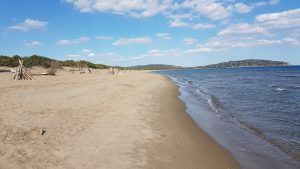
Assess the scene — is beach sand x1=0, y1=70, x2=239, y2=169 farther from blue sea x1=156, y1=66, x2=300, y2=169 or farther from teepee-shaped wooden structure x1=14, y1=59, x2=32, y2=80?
teepee-shaped wooden structure x1=14, y1=59, x2=32, y2=80

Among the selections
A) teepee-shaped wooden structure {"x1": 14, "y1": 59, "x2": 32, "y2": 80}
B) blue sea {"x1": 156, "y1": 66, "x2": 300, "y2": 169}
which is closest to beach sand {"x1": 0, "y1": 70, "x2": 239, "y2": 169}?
blue sea {"x1": 156, "y1": 66, "x2": 300, "y2": 169}

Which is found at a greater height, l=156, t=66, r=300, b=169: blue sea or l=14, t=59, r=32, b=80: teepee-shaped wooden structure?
l=14, t=59, r=32, b=80: teepee-shaped wooden structure

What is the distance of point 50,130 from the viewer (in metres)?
8.93

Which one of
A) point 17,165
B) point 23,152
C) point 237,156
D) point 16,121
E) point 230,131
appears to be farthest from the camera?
point 230,131

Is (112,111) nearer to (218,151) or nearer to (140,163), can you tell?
(218,151)

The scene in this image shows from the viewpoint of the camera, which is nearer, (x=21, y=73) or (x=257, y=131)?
(x=257, y=131)

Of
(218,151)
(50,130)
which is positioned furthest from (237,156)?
(50,130)

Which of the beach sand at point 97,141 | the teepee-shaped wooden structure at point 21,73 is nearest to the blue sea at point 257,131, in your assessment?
the beach sand at point 97,141

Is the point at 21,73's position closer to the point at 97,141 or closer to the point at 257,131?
the point at 97,141

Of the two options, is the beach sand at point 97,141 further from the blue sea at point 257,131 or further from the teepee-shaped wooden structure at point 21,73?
the teepee-shaped wooden structure at point 21,73

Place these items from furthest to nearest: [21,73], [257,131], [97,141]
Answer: [21,73]
[257,131]
[97,141]

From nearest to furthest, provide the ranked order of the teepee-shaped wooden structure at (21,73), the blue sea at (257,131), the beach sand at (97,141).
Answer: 1. the beach sand at (97,141)
2. the blue sea at (257,131)
3. the teepee-shaped wooden structure at (21,73)

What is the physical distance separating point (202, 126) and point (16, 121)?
7268mm

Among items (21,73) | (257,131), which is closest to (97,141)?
(257,131)
